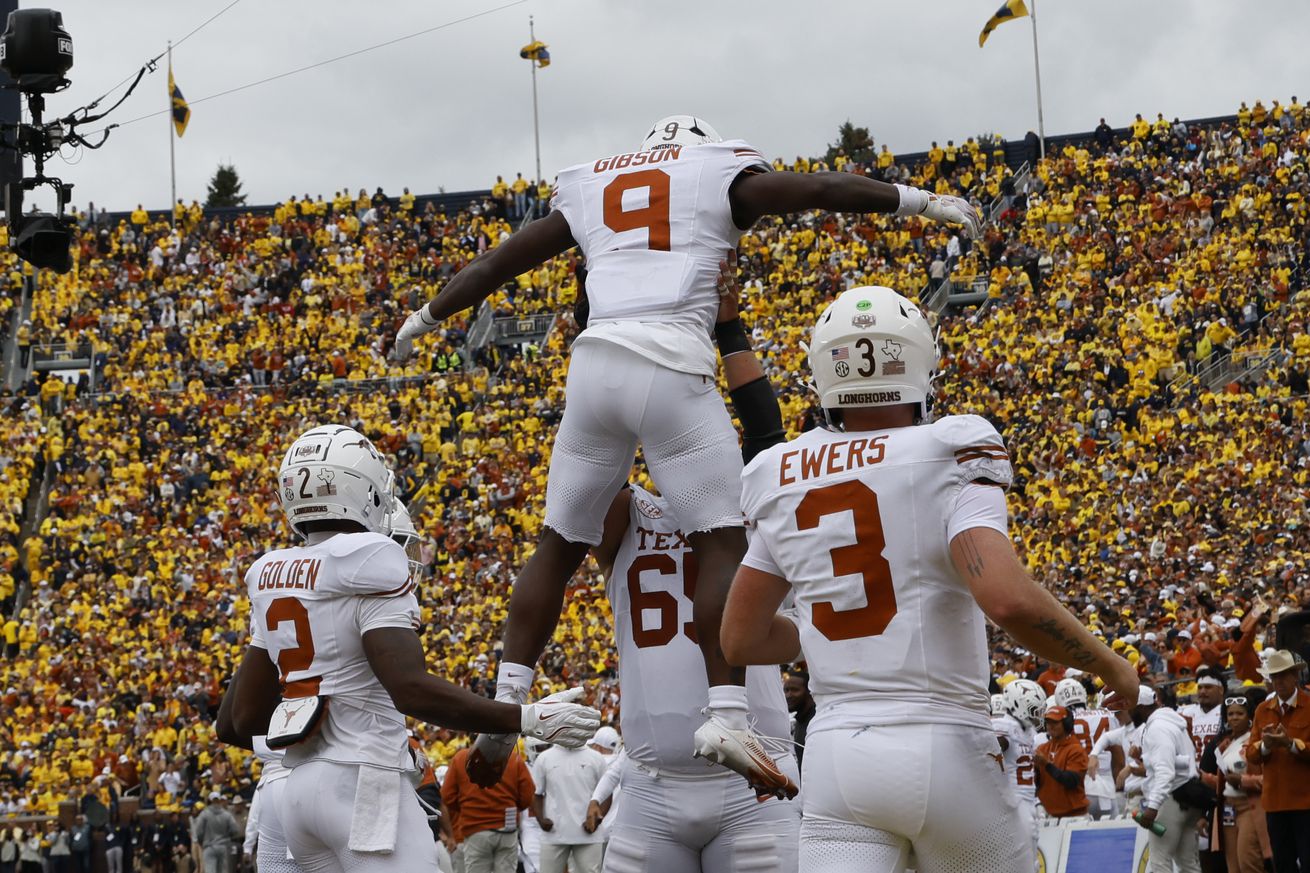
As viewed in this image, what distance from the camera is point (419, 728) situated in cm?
2039

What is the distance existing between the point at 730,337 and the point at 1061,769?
24.3ft

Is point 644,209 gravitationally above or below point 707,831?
above

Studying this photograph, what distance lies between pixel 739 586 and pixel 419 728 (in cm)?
1631

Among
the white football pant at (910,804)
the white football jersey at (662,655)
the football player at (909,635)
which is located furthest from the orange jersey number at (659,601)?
the white football pant at (910,804)

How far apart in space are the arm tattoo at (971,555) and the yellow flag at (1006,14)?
32376mm

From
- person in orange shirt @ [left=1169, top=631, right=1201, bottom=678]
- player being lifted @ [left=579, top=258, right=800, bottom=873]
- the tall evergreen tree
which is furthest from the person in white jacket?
the tall evergreen tree

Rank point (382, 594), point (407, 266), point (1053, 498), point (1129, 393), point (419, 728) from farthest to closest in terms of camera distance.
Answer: point (407, 266)
point (1129, 393)
point (1053, 498)
point (419, 728)
point (382, 594)

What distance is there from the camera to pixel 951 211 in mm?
5480

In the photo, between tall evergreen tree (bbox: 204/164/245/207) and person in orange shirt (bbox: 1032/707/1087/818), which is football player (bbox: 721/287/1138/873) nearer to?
person in orange shirt (bbox: 1032/707/1087/818)

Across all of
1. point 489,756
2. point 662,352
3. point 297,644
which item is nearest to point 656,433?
point 662,352

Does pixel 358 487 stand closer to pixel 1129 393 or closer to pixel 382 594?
pixel 382 594

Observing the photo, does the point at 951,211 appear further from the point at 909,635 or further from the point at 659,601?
the point at 909,635

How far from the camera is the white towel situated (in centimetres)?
547

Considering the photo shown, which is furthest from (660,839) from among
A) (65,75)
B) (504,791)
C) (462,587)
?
(462,587)
